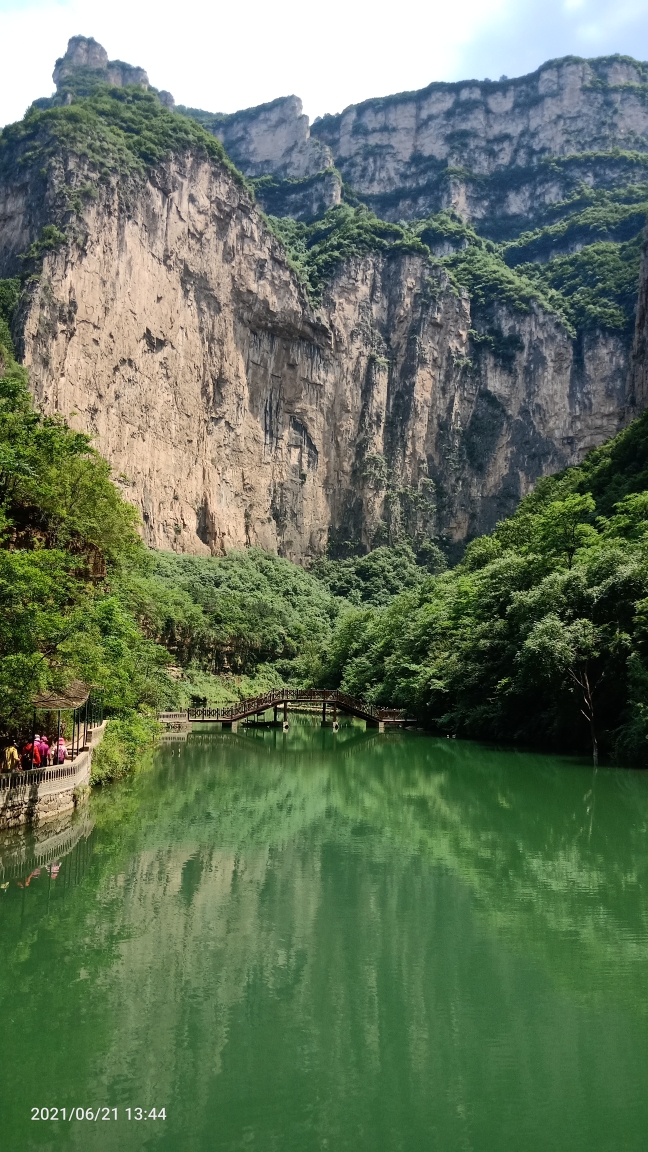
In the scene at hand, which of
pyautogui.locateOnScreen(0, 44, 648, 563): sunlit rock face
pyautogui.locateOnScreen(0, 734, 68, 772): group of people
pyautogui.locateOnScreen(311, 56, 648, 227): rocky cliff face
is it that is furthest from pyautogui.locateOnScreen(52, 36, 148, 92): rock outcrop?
pyautogui.locateOnScreen(0, 734, 68, 772): group of people

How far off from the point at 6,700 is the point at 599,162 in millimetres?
143573

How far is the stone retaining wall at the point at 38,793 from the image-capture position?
15797mm

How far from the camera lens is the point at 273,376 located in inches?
3767

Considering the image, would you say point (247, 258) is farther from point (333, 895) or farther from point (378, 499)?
point (333, 895)

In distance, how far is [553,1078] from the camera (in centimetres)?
691

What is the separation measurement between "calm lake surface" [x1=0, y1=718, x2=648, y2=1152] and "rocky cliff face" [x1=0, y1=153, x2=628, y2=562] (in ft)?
201

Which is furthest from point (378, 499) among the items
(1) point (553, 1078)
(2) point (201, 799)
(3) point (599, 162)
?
(1) point (553, 1078)

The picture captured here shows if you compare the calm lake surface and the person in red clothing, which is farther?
the person in red clothing

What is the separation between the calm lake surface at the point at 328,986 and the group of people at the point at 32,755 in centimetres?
150

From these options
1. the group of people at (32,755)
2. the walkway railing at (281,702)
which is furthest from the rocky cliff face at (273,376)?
the group of people at (32,755)

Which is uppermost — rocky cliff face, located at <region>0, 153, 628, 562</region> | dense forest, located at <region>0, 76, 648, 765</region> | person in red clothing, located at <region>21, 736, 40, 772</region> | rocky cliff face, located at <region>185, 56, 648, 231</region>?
rocky cliff face, located at <region>185, 56, 648, 231</region>

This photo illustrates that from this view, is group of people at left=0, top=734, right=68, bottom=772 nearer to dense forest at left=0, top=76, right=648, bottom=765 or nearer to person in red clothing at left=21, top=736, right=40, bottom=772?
person in red clothing at left=21, top=736, right=40, bottom=772

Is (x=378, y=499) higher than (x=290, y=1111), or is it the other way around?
(x=378, y=499)

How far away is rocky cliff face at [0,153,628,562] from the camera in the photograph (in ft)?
256
